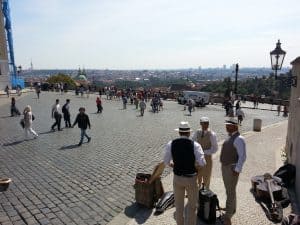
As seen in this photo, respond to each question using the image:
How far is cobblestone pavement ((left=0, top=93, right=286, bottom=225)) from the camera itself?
708cm

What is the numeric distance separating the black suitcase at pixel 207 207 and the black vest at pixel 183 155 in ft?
3.84

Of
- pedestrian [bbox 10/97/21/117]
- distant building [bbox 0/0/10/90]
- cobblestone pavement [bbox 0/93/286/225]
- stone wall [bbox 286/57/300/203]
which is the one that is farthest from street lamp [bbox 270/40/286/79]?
distant building [bbox 0/0/10/90]

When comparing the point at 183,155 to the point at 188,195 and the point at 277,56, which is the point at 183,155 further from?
the point at 277,56

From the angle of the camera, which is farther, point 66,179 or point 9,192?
point 66,179

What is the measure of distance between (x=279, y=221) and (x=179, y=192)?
227 cm

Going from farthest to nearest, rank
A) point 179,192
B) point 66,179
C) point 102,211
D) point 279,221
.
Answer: point 66,179 → point 102,211 → point 279,221 → point 179,192

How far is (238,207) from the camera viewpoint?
7312mm

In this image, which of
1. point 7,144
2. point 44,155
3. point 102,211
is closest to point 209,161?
point 102,211

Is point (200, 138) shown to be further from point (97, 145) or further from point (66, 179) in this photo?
point (97, 145)

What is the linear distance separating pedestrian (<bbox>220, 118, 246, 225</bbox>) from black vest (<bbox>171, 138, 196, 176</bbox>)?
2.83 feet

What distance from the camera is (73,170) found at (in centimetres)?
999

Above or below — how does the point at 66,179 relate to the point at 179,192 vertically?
below

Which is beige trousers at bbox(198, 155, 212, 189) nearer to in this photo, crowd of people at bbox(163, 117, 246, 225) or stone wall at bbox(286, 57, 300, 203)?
crowd of people at bbox(163, 117, 246, 225)

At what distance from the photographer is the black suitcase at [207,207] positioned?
21.4ft
